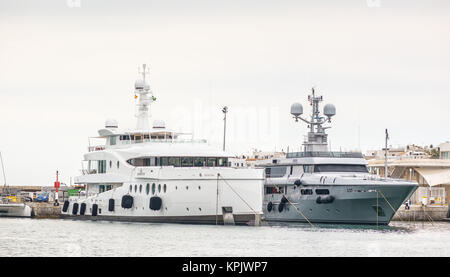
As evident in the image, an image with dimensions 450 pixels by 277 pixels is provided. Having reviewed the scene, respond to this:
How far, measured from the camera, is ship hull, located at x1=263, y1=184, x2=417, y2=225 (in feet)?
222

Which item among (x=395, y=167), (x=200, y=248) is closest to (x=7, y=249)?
(x=200, y=248)

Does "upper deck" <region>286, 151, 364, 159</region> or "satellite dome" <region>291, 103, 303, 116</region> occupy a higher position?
"satellite dome" <region>291, 103, 303, 116</region>

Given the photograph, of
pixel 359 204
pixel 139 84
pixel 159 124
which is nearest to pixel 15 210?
A: pixel 139 84

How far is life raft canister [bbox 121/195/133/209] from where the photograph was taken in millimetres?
66688

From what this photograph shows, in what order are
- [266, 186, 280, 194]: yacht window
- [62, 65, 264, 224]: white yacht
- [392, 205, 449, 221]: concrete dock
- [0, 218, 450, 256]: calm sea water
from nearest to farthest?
[0, 218, 450, 256]: calm sea water
[62, 65, 264, 224]: white yacht
[266, 186, 280, 194]: yacht window
[392, 205, 449, 221]: concrete dock

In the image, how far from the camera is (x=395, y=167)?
91.9 meters

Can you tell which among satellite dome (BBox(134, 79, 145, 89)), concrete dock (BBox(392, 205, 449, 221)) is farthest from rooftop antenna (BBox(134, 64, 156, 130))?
concrete dock (BBox(392, 205, 449, 221))

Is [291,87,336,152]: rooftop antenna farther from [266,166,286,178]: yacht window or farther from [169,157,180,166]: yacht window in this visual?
[169,157,180,166]: yacht window

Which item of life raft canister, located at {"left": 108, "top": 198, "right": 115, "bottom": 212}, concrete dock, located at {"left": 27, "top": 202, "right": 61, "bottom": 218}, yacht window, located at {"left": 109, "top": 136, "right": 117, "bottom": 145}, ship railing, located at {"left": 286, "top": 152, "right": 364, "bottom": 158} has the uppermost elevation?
yacht window, located at {"left": 109, "top": 136, "right": 117, "bottom": 145}

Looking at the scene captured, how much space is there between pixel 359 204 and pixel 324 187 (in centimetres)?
328

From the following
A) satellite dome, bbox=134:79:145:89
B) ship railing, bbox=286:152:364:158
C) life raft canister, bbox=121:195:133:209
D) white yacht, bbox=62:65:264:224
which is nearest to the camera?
white yacht, bbox=62:65:264:224

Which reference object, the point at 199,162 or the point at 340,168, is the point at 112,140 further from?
the point at 340,168

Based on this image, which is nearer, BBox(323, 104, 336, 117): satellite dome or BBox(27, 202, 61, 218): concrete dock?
BBox(323, 104, 336, 117): satellite dome
